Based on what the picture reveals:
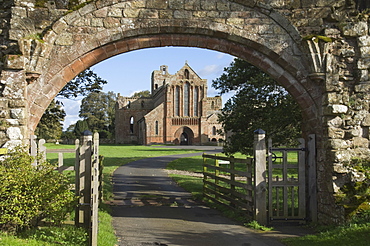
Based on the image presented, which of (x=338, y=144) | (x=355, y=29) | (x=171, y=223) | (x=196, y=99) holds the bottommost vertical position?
(x=171, y=223)

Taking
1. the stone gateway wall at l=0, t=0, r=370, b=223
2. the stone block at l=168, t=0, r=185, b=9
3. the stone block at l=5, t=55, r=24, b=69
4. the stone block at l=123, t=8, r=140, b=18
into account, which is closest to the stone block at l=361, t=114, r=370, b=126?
the stone gateway wall at l=0, t=0, r=370, b=223

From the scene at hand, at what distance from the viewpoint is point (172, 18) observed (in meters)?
8.12

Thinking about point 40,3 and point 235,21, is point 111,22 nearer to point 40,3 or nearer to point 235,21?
point 40,3

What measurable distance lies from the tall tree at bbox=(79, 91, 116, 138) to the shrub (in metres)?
77.4

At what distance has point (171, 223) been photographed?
27.3 feet

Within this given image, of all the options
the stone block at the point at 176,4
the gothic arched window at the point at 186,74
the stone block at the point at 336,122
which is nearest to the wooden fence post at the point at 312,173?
the stone block at the point at 336,122

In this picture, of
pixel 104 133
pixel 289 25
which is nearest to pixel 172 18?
pixel 289 25

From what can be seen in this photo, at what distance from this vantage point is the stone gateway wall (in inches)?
299

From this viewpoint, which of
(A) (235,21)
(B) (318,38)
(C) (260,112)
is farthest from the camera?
(C) (260,112)

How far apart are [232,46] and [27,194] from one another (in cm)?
513

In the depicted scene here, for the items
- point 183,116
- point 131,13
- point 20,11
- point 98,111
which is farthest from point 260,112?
point 98,111

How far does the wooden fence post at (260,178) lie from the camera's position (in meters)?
8.00

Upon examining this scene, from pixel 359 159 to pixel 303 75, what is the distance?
2106 millimetres

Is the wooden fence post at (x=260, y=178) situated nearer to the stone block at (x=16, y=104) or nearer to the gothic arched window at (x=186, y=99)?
the stone block at (x=16, y=104)
